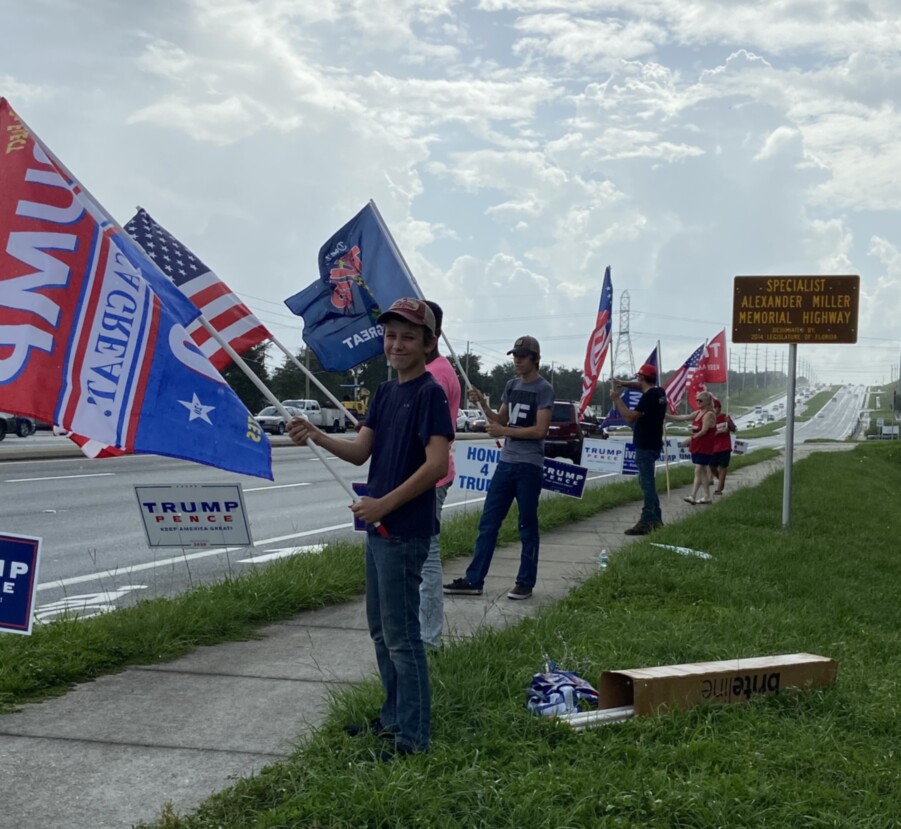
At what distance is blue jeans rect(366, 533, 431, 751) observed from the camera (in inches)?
163

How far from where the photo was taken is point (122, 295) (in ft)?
17.5

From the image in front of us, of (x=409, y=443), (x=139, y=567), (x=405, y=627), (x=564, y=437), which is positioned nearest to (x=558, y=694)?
(x=405, y=627)

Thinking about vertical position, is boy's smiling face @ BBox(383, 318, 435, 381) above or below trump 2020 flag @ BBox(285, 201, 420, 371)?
below

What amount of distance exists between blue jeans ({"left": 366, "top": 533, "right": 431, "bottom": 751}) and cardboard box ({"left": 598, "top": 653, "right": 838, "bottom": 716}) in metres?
1.01

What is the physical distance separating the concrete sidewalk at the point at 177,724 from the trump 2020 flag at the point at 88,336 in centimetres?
108

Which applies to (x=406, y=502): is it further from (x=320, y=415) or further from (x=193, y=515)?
(x=320, y=415)

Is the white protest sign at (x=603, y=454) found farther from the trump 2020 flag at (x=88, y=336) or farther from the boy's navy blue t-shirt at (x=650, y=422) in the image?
the trump 2020 flag at (x=88, y=336)

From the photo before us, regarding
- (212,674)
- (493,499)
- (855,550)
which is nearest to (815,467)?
(855,550)

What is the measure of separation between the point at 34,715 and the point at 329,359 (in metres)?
4.27

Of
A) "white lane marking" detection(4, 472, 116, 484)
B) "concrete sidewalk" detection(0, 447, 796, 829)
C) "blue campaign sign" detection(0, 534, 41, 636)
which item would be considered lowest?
"white lane marking" detection(4, 472, 116, 484)

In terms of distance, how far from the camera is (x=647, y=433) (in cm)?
1176

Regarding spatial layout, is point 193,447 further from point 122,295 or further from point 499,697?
point 499,697

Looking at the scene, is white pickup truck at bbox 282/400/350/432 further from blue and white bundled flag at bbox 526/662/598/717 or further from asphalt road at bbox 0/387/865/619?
blue and white bundled flag at bbox 526/662/598/717

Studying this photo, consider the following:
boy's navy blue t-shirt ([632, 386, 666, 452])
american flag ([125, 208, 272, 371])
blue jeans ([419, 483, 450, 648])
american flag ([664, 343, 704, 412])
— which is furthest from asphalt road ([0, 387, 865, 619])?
american flag ([664, 343, 704, 412])
